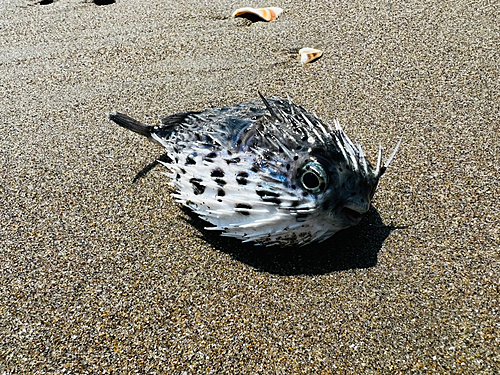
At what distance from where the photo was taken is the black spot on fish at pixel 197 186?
214 cm

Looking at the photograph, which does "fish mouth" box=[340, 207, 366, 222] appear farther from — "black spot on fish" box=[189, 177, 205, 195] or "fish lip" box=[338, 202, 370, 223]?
"black spot on fish" box=[189, 177, 205, 195]

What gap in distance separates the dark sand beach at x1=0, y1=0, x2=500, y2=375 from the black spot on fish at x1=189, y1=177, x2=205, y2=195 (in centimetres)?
24

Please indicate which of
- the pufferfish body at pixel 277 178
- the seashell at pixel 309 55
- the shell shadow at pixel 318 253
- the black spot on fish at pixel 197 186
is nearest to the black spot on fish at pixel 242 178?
the pufferfish body at pixel 277 178

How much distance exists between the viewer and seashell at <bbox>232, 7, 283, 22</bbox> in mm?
3984

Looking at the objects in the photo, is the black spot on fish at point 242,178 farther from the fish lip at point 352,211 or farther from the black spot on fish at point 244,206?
the fish lip at point 352,211

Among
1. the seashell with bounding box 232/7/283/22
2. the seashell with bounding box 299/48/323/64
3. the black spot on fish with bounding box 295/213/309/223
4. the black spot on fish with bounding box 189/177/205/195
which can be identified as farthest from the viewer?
the seashell with bounding box 232/7/283/22

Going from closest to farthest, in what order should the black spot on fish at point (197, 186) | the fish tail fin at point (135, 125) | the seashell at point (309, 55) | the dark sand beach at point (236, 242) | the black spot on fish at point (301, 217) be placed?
the dark sand beach at point (236, 242)
the black spot on fish at point (301, 217)
the black spot on fish at point (197, 186)
the fish tail fin at point (135, 125)
the seashell at point (309, 55)

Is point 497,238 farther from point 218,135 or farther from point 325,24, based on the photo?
point 325,24

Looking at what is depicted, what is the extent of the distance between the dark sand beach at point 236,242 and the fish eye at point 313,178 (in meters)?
0.36

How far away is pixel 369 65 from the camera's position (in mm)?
3451

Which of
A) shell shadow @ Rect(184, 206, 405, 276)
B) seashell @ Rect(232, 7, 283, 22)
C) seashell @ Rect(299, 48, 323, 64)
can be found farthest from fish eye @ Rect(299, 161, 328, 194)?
seashell @ Rect(232, 7, 283, 22)

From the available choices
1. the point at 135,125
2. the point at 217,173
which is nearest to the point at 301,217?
the point at 217,173

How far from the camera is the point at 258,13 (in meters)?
3.98

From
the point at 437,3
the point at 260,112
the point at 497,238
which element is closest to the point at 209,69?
the point at 260,112
